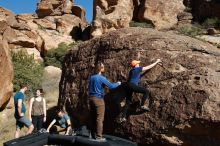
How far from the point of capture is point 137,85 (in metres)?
9.72

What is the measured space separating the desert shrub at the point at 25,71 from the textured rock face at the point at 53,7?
35.8 feet

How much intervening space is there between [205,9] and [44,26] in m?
15.4

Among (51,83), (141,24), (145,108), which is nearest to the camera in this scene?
(145,108)

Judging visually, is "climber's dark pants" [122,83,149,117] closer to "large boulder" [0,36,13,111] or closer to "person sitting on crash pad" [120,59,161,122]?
"person sitting on crash pad" [120,59,161,122]

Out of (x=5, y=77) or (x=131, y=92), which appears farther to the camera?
(x=5, y=77)

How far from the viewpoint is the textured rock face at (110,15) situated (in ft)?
121

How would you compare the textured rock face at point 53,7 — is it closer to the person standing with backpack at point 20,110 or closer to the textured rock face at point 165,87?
the textured rock face at point 165,87

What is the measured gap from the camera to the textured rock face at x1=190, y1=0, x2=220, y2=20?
121ft

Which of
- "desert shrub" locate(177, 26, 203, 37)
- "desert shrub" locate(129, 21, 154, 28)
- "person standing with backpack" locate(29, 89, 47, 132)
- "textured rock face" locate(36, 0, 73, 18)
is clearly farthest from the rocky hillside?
"person standing with backpack" locate(29, 89, 47, 132)

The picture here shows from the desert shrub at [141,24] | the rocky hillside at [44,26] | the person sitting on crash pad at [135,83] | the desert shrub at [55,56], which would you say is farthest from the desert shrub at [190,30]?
the person sitting on crash pad at [135,83]

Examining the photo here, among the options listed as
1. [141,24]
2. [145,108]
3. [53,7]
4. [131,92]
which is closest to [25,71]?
[141,24]

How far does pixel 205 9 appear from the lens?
37.9 meters

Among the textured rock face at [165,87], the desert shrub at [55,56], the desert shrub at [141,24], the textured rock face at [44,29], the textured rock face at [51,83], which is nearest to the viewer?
the textured rock face at [165,87]

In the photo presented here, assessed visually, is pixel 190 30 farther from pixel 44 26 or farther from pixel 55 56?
pixel 44 26
